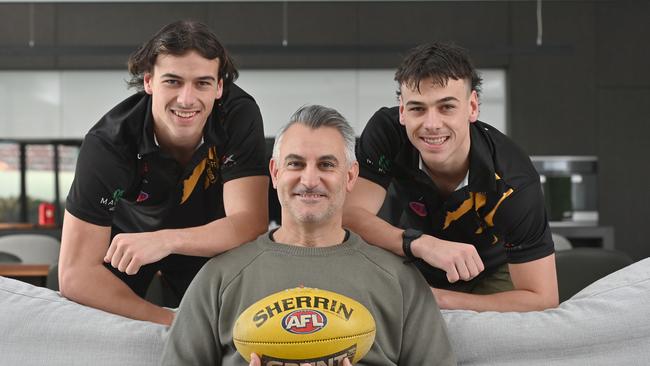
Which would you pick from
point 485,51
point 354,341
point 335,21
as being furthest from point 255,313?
point 335,21

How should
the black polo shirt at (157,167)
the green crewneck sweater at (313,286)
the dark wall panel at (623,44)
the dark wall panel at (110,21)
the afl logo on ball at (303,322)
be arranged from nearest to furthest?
the afl logo on ball at (303,322) → the green crewneck sweater at (313,286) → the black polo shirt at (157,167) → the dark wall panel at (110,21) → the dark wall panel at (623,44)

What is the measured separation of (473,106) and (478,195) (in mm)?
233

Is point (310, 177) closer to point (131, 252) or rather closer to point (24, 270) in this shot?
point (131, 252)

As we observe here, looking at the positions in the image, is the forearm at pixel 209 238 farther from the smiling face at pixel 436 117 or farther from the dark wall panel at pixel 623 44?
the dark wall panel at pixel 623 44

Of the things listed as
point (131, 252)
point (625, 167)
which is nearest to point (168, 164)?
point (131, 252)

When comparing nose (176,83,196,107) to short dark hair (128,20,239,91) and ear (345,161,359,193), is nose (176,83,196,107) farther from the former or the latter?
ear (345,161,359,193)

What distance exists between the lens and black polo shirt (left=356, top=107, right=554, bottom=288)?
2115 mm

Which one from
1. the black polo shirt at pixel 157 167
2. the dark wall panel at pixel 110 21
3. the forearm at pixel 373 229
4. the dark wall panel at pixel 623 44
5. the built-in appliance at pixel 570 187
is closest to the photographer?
the forearm at pixel 373 229

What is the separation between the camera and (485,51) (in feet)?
18.1

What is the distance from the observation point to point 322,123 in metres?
1.84

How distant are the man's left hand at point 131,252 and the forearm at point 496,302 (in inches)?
26.8

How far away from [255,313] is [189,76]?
2.20 feet

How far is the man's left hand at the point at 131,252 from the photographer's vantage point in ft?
5.75

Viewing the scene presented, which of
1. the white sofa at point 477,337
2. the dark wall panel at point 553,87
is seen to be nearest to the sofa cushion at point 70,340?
the white sofa at point 477,337
